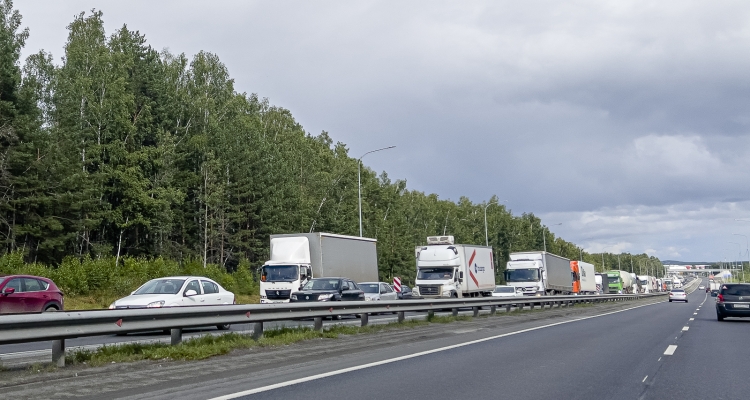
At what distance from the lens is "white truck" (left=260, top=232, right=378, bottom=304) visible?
31953mm

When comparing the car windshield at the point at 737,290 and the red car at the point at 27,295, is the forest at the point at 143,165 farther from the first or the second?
the car windshield at the point at 737,290

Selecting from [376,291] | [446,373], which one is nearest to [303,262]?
[376,291]

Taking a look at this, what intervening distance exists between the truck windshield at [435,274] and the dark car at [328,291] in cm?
1084

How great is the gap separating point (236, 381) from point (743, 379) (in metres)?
7.38

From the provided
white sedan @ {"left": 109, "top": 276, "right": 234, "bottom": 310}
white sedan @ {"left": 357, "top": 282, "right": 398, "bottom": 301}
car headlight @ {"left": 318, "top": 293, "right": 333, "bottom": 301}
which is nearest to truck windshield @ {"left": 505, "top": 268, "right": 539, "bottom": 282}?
white sedan @ {"left": 357, "top": 282, "right": 398, "bottom": 301}

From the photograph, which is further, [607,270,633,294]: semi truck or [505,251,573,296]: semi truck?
[607,270,633,294]: semi truck

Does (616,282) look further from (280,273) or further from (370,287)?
(280,273)

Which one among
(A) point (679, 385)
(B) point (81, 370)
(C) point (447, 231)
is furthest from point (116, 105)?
(C) point (447, 231)

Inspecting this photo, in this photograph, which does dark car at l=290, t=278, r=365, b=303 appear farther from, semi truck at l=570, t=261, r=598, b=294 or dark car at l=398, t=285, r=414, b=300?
semi truck at l=570, t=261, r=598, b=294

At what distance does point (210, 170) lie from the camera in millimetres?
62594

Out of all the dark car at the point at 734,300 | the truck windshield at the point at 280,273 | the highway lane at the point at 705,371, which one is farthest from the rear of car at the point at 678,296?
the highway lane at the point at 705,371

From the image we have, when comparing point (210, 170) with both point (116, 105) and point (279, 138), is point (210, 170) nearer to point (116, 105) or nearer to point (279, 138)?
point (116, 105)

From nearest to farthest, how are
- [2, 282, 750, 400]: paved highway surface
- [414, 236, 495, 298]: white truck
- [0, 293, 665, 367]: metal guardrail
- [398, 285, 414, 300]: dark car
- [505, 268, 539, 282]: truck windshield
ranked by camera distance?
[2, 282, 750, 400]: paved highway surface → [0, 293, 665, 367]: metal guardrail → [414, 236, 495, 298]: white truck → [398, 285, 414, 300]: dark car → [505, 268, 539, 282]: truck windshield

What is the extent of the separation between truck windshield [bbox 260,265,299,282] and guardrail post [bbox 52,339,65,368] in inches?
829
